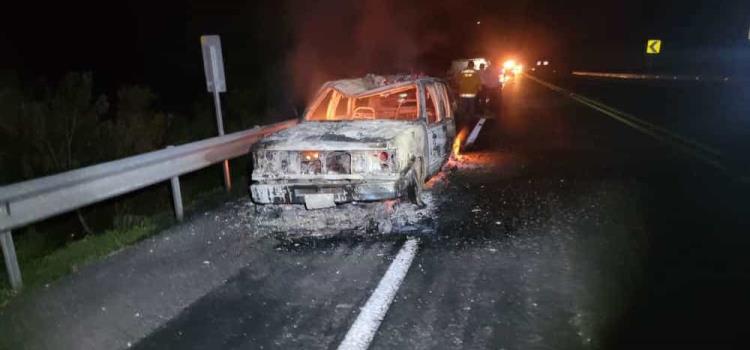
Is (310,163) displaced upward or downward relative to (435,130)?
downward

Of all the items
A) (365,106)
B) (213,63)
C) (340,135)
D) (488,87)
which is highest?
(213,63)

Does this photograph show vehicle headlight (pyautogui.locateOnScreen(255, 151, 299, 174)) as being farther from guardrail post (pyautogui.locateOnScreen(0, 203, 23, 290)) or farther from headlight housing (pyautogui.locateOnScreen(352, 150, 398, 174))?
guardrail post (pyautogui.locateOnScreen(0, 203, 23, 290))

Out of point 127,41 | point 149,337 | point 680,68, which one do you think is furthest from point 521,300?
point 680,68

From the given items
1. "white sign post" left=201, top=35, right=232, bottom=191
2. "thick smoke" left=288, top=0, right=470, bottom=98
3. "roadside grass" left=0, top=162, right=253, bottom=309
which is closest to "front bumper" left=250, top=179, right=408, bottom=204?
"roadside grass" left=0, top=162, right=253, bottom=309

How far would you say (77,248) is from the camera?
549 cm

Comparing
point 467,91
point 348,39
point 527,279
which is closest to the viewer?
point 527,279

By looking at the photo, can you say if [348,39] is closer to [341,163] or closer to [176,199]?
[176,199]

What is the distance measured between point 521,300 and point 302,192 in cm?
267

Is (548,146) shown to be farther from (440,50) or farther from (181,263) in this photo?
(440,50)

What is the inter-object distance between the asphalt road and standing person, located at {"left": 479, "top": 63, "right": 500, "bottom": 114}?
13.0m

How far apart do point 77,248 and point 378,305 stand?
10.9ft

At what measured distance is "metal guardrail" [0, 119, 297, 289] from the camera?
176 inches

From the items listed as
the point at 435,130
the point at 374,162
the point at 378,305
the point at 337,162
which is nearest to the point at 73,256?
the point at 337,162

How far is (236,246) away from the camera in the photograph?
543 centimetres
